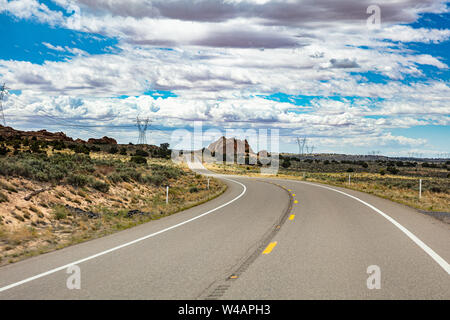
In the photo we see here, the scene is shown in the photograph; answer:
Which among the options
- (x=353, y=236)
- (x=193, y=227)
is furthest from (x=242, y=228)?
(x=353, y=236)

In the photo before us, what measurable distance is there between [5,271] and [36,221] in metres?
7.30

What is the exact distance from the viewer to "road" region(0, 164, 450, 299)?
5969mm

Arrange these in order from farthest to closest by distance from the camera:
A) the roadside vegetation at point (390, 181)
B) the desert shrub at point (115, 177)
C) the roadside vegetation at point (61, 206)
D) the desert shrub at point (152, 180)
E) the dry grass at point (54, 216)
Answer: the desert shrub at point (152, 180)
the desert shrub at point (115, 177)
the roadside vegetation at point (390, 181)
the roadside vegetation at point (61, 206)
the dry grass at point (54, 216)

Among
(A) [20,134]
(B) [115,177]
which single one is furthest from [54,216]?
(A) [20,134]

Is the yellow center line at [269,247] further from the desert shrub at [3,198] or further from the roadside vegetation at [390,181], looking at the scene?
the roadside vegetation at [390,181]

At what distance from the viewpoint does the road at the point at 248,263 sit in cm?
597

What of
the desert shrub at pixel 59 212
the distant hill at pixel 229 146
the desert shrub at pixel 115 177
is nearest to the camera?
the desert shrub at pixel 59 212

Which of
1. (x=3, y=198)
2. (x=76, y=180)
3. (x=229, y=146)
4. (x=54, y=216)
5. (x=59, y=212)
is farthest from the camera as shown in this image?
(x=229, y=146)

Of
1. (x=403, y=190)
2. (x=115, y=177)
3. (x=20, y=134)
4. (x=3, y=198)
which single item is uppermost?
(x=20, y=134)

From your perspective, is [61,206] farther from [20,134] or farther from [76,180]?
[20,134]

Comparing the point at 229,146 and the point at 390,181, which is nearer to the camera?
the point at 390,181

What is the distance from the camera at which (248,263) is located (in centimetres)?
780

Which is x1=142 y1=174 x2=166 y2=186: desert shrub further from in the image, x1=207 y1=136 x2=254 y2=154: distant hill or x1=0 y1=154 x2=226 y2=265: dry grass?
x1=207 y1=136 x2=254 y2=154: distant hill

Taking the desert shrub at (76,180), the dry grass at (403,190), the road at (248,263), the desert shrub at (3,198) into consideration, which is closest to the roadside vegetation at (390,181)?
the dry grass at (403,190)
